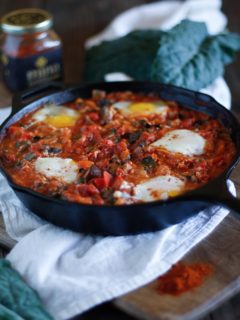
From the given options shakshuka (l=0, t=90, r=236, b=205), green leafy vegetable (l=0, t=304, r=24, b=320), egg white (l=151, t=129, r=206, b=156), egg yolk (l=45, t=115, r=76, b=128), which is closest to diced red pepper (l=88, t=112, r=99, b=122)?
shakshuka (l=0, t=90, r=236, b=205)

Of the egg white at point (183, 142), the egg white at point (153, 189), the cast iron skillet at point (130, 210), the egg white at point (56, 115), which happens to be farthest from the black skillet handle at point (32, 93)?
the egg white at point (153, 189)

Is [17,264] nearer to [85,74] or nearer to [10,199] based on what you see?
[10,199]

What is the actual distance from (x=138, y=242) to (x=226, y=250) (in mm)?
446

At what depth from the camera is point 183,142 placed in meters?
3.57

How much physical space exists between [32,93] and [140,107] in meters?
0.75

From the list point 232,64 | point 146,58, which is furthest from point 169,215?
point 232,64

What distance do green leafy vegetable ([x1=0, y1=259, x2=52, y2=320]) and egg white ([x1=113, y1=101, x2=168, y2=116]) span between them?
1525mm

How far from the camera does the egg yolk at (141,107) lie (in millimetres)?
3965

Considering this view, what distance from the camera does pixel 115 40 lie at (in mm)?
4887

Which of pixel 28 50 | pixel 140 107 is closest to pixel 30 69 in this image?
pixel 28 50

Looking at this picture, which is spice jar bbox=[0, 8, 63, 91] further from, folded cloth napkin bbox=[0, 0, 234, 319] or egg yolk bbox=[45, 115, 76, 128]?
folded cloth napkin bbox=[0, 0, 234, 319]

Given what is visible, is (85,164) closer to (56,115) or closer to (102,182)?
(102,182)

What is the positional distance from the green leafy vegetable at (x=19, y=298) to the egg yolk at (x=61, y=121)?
1271 mm

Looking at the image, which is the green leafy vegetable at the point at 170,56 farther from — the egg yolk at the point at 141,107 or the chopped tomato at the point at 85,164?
the chopped tomato at the point at 85,164
